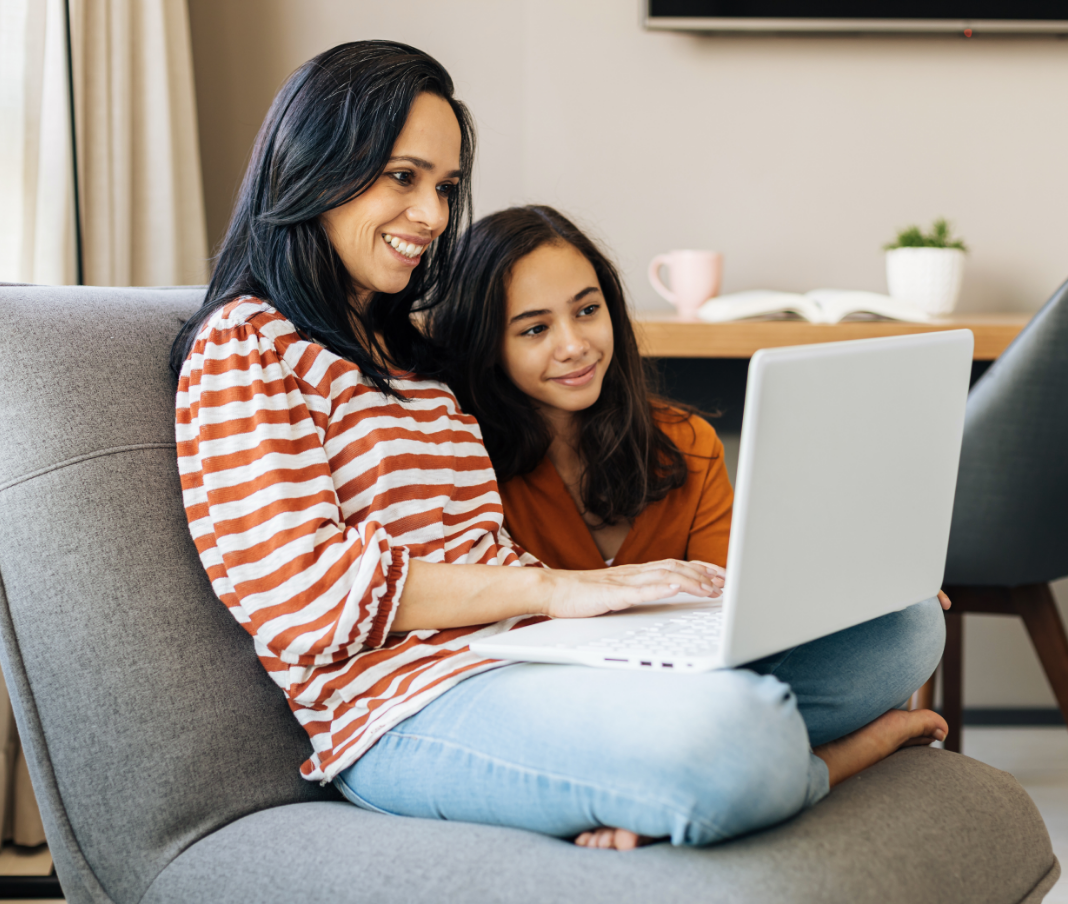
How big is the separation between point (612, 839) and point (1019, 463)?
0.95m

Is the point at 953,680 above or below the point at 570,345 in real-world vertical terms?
below

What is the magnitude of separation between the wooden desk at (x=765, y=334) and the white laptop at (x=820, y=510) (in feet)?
2.54

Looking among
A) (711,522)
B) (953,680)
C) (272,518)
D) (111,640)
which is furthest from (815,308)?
(111,640)

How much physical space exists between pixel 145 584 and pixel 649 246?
134 cm

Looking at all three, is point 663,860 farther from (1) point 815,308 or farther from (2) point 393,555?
(1) point 815,308

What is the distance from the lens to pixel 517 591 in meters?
0.89

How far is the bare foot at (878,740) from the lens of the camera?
90 centimetres

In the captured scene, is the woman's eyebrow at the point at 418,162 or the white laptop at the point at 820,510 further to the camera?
the woman's eyebrow at the point at 418,162

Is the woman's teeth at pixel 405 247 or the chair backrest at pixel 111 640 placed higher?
the woman's teeth at pixel 405 247

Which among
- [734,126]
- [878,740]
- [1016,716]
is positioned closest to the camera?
[878,740]

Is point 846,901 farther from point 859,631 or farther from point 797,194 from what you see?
point 797,194

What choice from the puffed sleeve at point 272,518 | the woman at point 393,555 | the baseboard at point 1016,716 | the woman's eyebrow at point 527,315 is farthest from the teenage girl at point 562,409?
the baseboard at point 1016,716

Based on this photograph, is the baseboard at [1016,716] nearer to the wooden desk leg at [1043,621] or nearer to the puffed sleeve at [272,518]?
the wooden desk leg at [1043,621]

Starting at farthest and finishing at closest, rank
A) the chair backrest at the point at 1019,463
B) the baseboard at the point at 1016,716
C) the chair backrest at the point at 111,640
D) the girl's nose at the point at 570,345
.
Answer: the baseboard at the point at 1016,716
the chair backrest at the point at 1019,463
the girl's nose at the point at 570,345
the chair backrest at the point at 111,640
